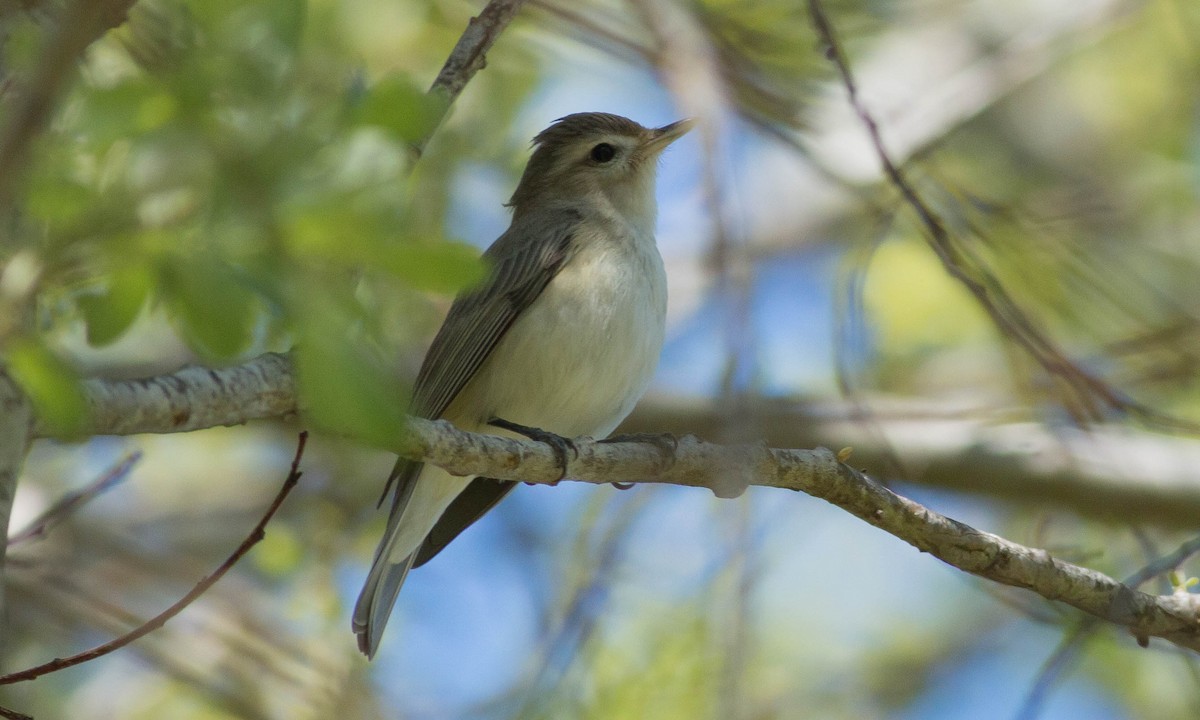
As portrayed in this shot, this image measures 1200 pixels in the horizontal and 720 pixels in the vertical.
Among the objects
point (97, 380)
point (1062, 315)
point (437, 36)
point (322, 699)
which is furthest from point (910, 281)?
point (97, 380)

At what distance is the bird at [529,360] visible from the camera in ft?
16.2

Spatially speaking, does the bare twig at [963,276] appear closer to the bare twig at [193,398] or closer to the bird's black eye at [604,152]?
the bird's black eye at [604,152]

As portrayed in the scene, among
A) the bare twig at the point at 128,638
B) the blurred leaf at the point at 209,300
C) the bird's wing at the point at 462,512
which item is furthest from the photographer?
the bird's wing at the point at 462,512

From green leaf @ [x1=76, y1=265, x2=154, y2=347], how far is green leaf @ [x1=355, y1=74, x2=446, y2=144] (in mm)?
448

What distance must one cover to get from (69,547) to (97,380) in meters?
4.80

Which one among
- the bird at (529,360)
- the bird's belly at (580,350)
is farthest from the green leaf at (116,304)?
the bird's belly at (580,350)

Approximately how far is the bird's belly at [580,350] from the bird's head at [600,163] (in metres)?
0.75

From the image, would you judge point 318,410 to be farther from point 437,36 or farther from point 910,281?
point 910,281

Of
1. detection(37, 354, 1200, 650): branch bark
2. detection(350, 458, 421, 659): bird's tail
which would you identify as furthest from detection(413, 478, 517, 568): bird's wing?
detection(37, 354, 1200, 650): branch bark

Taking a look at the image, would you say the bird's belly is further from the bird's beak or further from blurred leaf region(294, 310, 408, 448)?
blurred leaf region(294, 310, 408, 448)

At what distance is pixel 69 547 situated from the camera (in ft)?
22.1

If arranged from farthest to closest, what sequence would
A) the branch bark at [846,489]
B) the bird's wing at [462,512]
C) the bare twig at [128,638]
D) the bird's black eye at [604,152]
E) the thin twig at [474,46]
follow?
the bird's black eye at [604,152], the bird's wing at [462,512], the thin twig at [474,46], the branch bark at [846,489], the bare twig at [128,638]

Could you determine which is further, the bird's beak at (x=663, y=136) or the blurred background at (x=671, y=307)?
the bird's beak at (x=663, y=136)

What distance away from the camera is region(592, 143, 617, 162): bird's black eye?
605 cm
